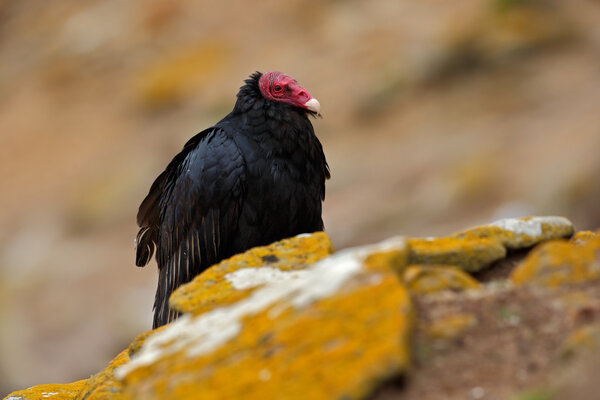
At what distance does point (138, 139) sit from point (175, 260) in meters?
18.1

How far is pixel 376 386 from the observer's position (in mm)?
3082

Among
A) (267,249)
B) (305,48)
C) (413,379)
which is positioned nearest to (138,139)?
(305,48)

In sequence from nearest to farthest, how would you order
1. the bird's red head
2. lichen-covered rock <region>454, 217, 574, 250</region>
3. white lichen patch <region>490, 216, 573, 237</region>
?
lichen-covered rock <region>454, 217, 574, 250</region> < white lichen patch <region>490, 216, 573, 237</region> < the bird's red head

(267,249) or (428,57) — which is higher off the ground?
(428,57)

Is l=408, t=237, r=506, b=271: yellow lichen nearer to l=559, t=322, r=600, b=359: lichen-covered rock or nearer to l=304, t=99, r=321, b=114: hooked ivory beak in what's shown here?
l=559, t=322, r=600, b=359: lichen-covered rock

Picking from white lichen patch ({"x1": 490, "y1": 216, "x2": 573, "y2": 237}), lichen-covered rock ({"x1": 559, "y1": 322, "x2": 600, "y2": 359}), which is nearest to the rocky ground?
lichen-covered rock ({"x1": 559, "y1": 322, "x2": 600, "y2": 359})

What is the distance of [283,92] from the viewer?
21.4 feet

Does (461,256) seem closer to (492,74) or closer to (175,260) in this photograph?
(175,260)

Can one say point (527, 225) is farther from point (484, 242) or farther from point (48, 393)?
point (48, 393)

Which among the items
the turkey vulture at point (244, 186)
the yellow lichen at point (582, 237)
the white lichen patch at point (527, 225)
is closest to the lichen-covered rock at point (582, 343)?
the white lichen patch at point (527, 225)

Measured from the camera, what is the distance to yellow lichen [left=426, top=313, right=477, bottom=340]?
340 cm

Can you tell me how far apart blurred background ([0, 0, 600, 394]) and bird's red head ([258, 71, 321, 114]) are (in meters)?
8.51

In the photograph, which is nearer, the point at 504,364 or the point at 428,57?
the point at 504,364

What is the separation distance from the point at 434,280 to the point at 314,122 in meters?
16.2
